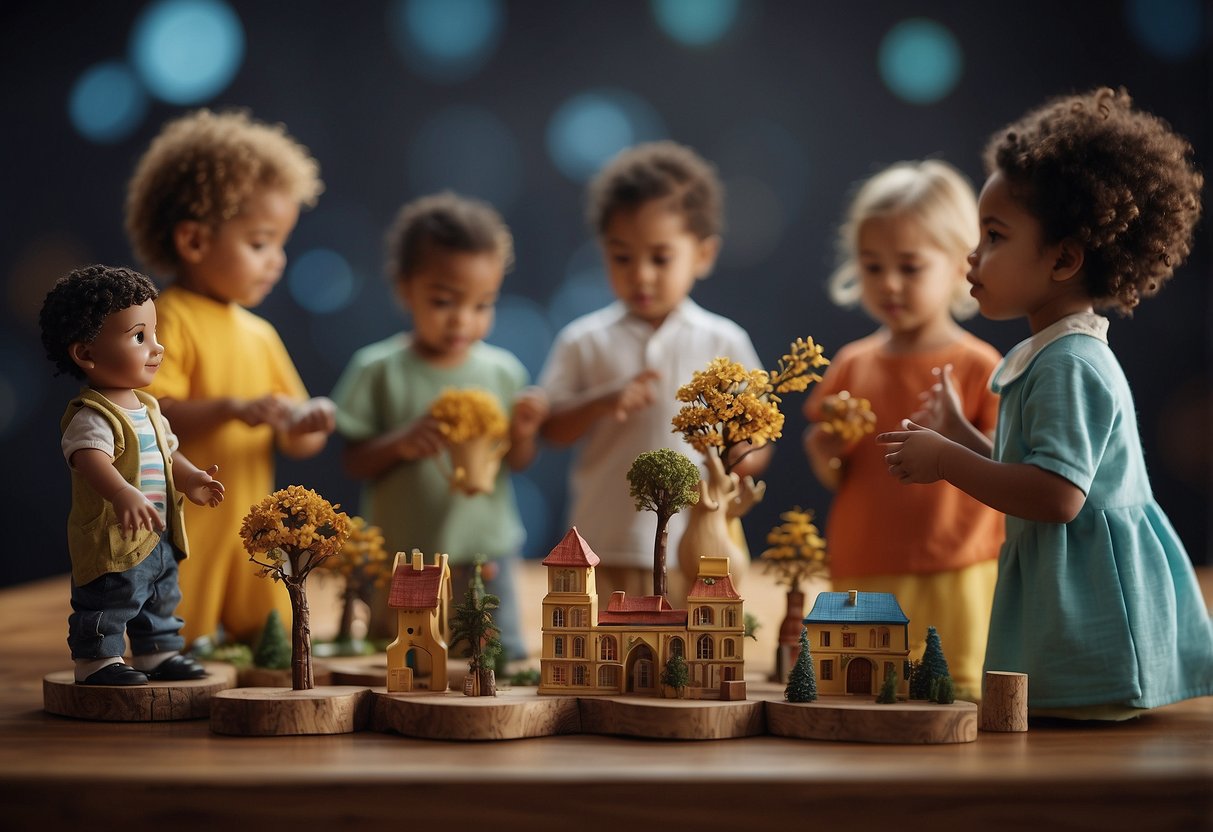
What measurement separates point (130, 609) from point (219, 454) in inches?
21.7

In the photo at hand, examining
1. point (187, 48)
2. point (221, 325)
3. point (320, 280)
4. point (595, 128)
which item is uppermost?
point (187, 48)

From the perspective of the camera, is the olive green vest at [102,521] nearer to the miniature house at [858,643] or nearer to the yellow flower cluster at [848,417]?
the miniature house at [858,643]

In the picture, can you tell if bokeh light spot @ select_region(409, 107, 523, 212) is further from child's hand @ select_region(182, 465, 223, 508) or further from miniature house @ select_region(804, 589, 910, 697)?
miniature house @ select_region(804, 589, 910, 697)

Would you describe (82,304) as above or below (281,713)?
above

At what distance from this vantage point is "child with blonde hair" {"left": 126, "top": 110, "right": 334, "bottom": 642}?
2.33 meters

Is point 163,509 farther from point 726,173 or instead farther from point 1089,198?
point 726,173

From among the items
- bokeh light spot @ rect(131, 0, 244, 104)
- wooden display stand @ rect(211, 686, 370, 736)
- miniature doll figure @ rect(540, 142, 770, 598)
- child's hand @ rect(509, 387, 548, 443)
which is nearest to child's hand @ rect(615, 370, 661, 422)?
miniature doll figure @ rect(540, 142, 770, 598)

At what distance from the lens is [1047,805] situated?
1502mm

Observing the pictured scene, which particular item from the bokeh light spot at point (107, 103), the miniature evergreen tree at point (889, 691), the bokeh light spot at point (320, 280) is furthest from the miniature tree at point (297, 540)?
the bokeh light spot at point (107, 103)

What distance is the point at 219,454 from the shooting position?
2.36 meters

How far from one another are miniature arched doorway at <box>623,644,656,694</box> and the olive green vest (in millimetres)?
721

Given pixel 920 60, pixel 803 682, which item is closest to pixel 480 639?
pixel 803 682

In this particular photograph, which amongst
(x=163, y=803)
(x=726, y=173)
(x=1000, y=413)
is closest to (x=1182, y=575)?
(x=1000, y=413)

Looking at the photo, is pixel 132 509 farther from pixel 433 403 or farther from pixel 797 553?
pixel 797 553
